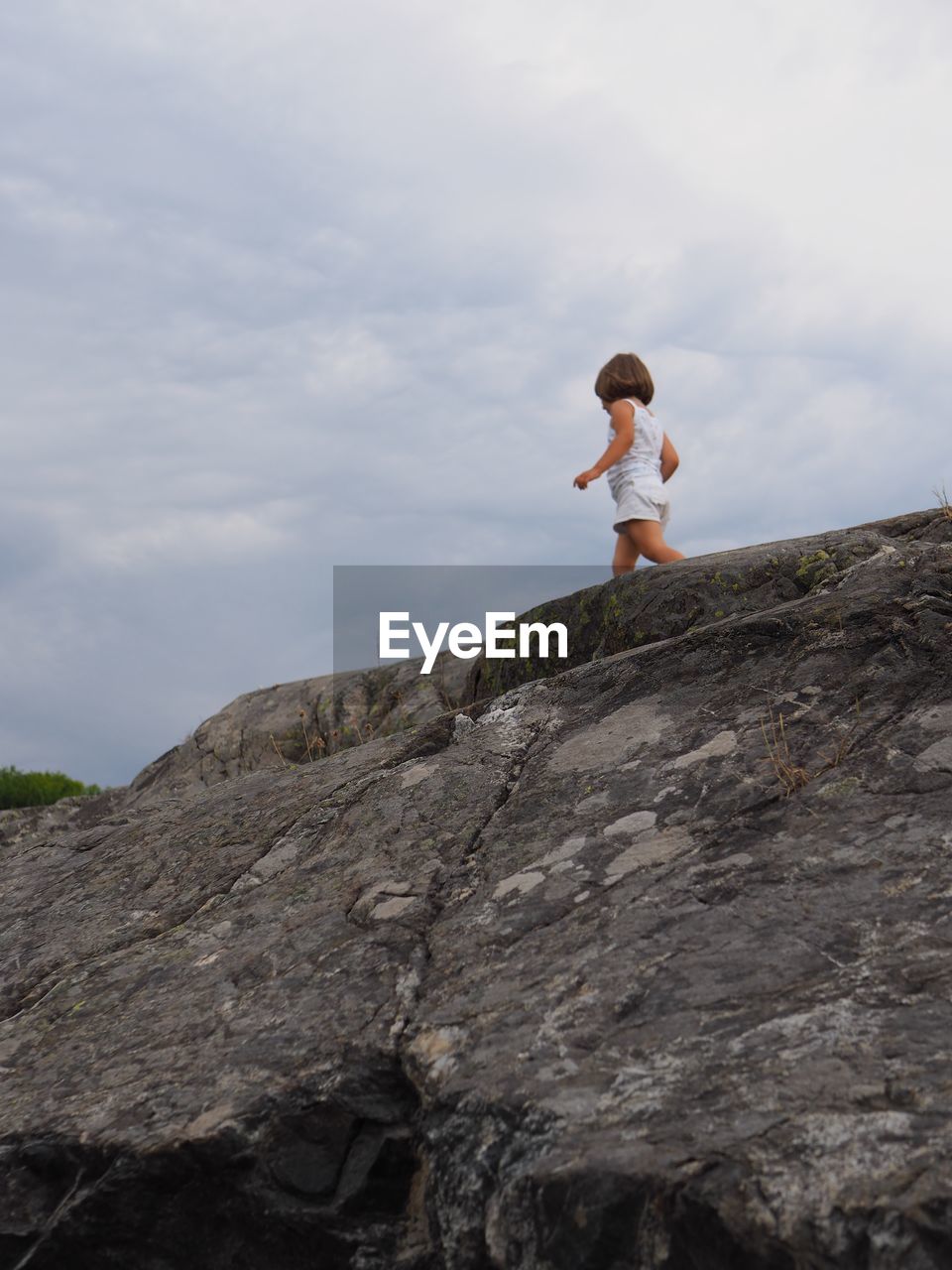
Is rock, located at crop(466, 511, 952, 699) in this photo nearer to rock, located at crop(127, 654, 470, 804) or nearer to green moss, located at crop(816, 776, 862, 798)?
green moss, located at crop(816, 776, 862, 798)

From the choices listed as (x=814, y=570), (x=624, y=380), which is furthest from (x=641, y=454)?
(x=814, y=570)

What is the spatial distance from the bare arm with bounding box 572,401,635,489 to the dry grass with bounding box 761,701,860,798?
587 centimetres

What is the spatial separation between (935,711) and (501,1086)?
1840 mm

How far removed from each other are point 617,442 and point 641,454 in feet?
1.06

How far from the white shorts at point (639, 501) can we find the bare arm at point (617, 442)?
0.93 feet

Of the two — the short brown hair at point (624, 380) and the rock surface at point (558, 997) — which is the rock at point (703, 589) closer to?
the rock surface at point (558, 997)

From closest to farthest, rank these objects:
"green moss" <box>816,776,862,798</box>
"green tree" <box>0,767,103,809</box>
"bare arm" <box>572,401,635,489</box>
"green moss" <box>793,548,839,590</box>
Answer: "green moss" <box>816,776,862,798</box>, "green moss" <box>793,548,839,590</box>, "bare arm" <box>572,401,635,489</box>, "green tree" <box>0,767,103,809</box>

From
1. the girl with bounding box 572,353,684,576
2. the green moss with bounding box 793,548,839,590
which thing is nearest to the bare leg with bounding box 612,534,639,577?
the girl with bounding box 572,353,684,576

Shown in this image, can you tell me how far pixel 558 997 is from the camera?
2.74m

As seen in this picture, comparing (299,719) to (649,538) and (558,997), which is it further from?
(558,997)

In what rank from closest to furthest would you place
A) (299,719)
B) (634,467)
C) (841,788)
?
(841,788) < (634,467) < (299,719)

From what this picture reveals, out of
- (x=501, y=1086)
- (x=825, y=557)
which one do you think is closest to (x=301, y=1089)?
(x=501, y=1086)

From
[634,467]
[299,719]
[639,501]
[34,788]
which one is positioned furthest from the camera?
[34,788]

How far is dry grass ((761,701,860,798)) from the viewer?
3.33 m
